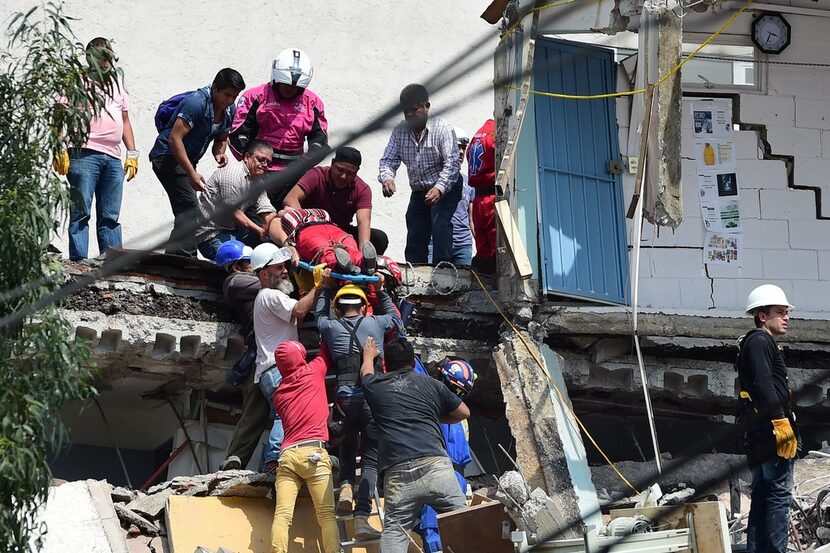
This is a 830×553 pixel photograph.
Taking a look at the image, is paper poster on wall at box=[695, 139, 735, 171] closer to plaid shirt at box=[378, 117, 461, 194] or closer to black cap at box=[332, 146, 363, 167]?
plaid shirt at box=[378, 117, 461, 194]

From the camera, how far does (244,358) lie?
12242 millimetres

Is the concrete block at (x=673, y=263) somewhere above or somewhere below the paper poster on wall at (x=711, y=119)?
below

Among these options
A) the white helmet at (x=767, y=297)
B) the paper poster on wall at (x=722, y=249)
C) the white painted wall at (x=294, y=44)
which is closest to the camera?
the white helmet at (x=767, y=297)

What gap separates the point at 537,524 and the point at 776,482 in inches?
62.1

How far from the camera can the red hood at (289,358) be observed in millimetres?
11000

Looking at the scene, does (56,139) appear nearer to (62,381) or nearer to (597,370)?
(62,381)

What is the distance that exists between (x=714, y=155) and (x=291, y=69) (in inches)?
162

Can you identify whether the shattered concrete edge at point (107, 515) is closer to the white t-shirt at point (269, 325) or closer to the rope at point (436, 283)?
the white t-shirt at point (269, 325)

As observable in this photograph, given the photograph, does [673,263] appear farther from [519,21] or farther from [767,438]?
[767,438]

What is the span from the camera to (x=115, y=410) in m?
15.5

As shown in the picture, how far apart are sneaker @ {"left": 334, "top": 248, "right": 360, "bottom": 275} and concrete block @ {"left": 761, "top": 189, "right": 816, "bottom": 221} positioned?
4.55 meters

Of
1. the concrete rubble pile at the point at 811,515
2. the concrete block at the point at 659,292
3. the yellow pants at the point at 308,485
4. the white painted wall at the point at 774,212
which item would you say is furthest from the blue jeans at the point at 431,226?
the concrete rubble pile at the point at 811,515

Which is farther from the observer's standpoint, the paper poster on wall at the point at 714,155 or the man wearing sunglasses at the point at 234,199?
the paper poster on wall at the point at 714,155

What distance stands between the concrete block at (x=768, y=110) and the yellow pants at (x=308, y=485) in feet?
19.3
